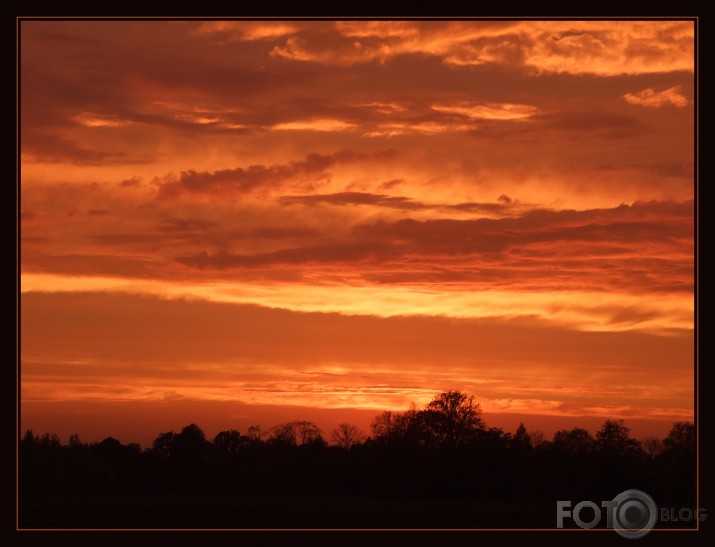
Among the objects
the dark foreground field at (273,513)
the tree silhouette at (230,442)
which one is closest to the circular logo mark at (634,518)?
the dark foreground field at (273,513)

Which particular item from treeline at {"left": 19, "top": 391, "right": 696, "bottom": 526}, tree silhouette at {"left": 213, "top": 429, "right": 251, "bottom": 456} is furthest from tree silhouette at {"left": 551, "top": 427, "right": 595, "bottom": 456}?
tree silhouette at {"left": 213, "top": 429, "right": 251, "bottom": 456}

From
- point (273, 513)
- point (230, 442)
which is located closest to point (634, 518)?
point (273, 513)

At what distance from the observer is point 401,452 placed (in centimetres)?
5997

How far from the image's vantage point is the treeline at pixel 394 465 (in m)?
53.1

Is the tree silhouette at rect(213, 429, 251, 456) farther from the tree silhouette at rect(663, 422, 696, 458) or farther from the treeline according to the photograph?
the tree silhouette at rect(663, 422, 696, 458)

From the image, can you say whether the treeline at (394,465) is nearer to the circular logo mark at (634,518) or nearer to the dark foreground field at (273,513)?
the dark foreground field at (273,513)

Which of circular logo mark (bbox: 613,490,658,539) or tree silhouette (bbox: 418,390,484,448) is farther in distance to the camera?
tree silhouette (bbox: 418,390,484,448)

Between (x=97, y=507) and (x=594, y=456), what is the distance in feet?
94.2

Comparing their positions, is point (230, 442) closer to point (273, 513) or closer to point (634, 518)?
point (273, 513)

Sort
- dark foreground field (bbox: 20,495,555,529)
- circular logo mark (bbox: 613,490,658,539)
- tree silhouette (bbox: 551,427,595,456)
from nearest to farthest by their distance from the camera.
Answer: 1. circular logo mark (bbox: 613,490,658,539)
2. dark foreground field (bbox: 20,495,555,529)
3. tree silhouette (bbox: 551,427,595,456)

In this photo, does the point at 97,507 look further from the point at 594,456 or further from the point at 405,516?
the point at 594,456

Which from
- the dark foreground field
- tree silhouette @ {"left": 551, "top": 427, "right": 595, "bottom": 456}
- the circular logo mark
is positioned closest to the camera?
the circular logo mark

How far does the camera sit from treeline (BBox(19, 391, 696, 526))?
2089 inches

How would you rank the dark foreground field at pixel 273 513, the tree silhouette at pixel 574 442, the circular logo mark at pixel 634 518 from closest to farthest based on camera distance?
the circular logo mark at pixel 634 518
the dark foreground field at pixel 273 513
the tree silhouette at pixel 574 442
